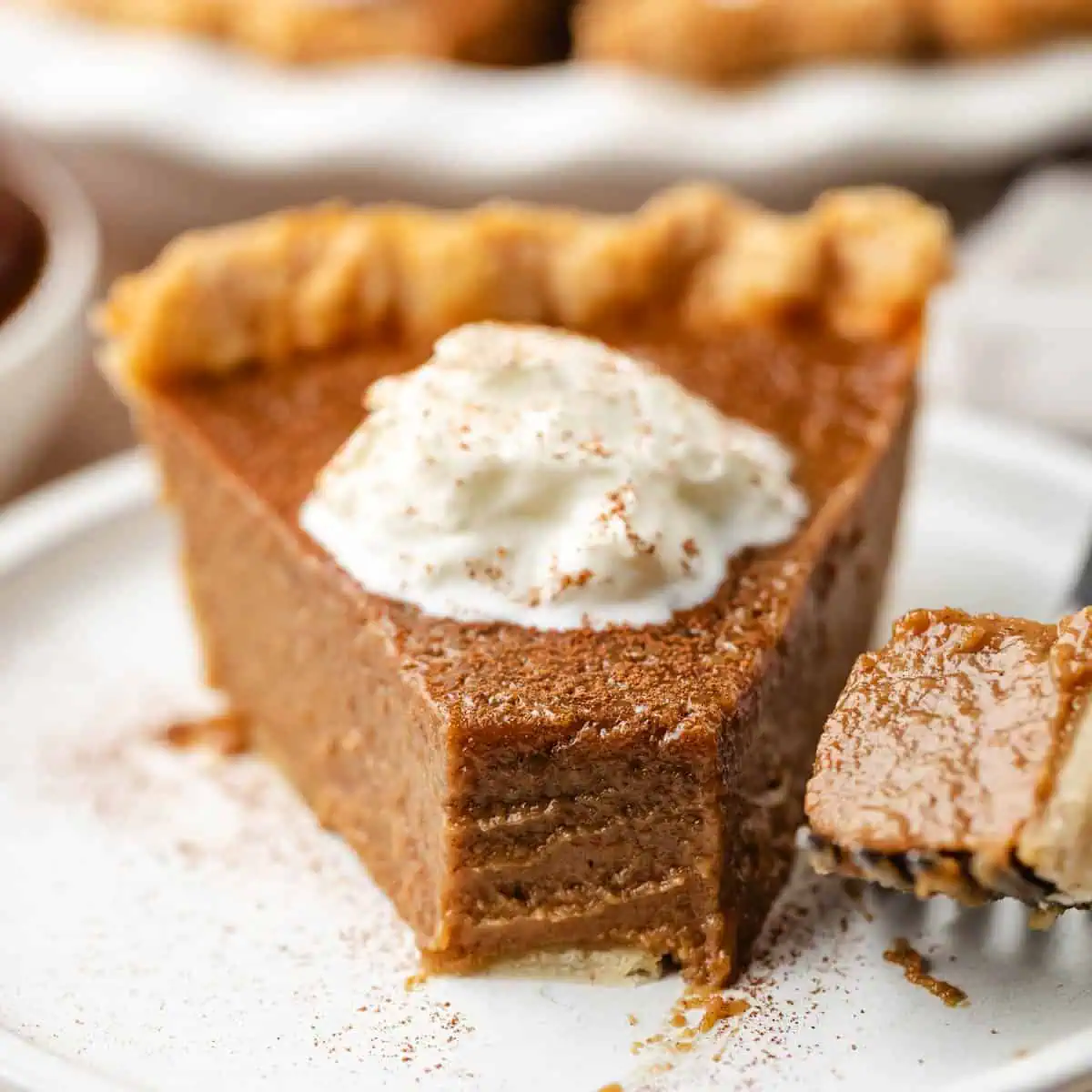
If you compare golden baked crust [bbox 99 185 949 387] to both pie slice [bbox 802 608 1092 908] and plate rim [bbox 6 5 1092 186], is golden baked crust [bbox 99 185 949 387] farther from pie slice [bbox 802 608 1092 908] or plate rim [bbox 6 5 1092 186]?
pie slice [bbox 802 608 1092 908]

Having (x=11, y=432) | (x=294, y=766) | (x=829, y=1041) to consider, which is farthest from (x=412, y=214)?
(x=829, y=1041)

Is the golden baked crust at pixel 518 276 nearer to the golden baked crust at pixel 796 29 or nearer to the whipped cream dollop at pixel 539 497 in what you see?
the whipped cream dollop at pixel 539 497

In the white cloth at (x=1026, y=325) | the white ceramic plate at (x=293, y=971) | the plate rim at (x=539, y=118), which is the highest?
the plate rim at (x=539, y=118)

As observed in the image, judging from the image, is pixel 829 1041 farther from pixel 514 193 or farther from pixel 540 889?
pixel 514 193

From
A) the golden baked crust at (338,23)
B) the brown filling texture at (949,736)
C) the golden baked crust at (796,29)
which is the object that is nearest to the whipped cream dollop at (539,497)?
the brown filling texture at (949,736)

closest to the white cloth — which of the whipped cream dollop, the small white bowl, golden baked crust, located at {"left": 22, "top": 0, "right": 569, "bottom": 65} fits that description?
the whipped cream dollop

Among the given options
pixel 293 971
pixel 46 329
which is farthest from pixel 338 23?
pixel 293 971

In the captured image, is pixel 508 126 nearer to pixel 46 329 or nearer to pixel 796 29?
pixel 796 29

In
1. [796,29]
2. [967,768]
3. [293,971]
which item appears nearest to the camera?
[967,768]
